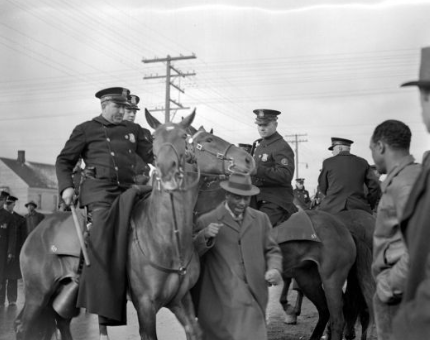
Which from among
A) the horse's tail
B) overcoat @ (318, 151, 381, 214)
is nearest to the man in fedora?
the horse's tail

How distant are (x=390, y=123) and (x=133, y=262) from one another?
3035 millimetres

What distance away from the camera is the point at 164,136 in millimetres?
5922

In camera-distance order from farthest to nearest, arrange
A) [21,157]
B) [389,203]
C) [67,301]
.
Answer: [21,157], [67,301], [389,203]

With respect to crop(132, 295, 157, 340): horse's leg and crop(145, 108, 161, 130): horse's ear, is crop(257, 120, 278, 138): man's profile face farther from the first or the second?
crop(132, 295, 157, 340): horse's leg

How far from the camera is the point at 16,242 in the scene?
1510 centimetres

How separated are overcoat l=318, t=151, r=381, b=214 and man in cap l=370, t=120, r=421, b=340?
495 cm

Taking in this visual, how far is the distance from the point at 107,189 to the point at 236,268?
1863 millimetres

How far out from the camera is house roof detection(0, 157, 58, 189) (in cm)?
7288

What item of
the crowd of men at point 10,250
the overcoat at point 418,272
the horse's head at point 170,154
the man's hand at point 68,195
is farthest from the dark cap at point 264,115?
the crowd of men at point 10,250

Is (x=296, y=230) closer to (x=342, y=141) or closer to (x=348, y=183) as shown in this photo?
(x=348, y=183)

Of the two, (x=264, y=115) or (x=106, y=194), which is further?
(x=264, y=115)

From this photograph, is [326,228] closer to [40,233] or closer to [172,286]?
[172,286]

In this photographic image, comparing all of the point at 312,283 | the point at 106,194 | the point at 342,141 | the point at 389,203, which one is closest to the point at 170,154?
the point at 106,194

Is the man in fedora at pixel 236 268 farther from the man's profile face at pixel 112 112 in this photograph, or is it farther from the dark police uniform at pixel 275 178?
the dark police uniform at pixel 275 178
